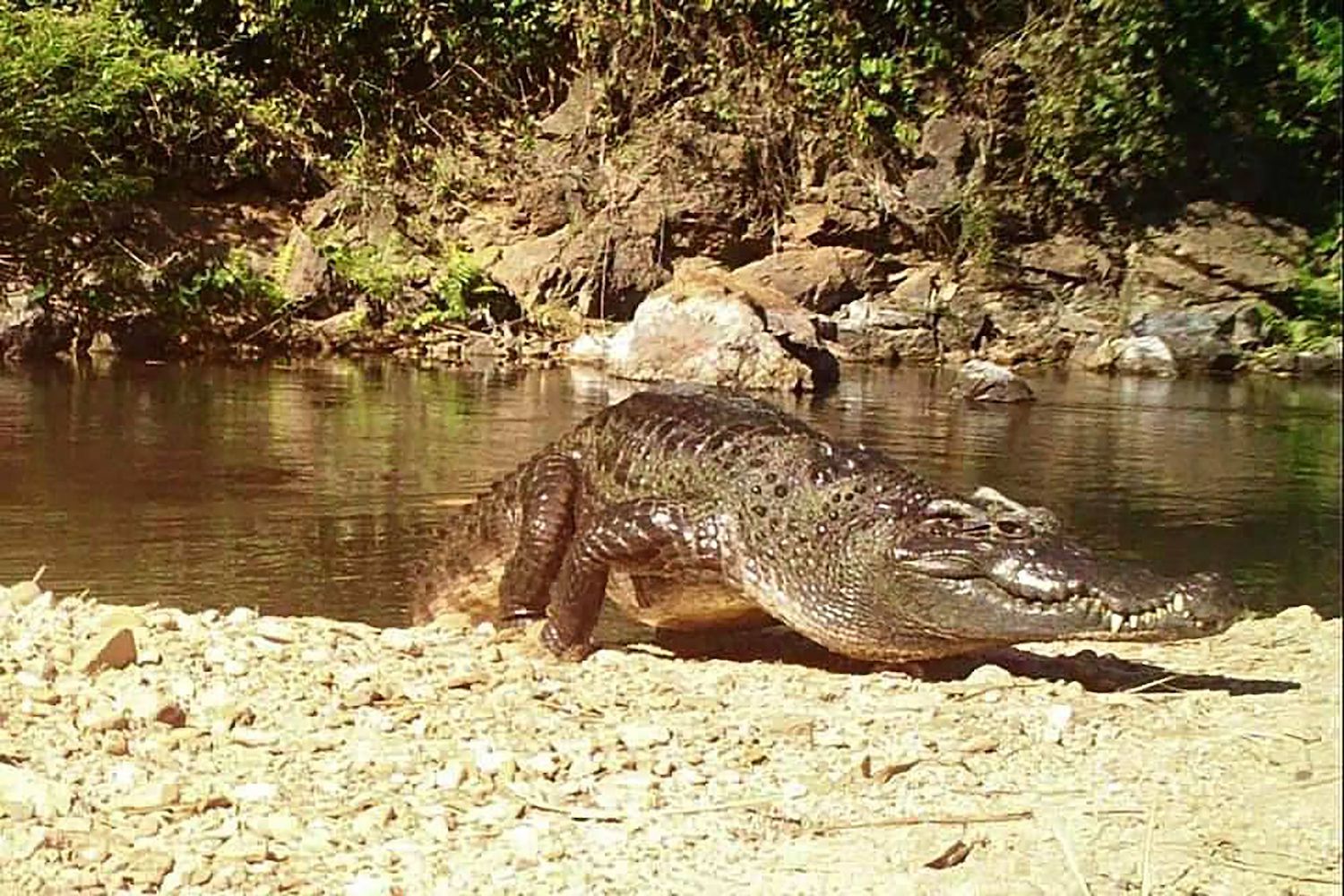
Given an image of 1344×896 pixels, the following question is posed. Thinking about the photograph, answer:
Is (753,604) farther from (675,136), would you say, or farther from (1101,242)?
(675,136)

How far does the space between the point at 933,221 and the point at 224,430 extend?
8768 millimetres

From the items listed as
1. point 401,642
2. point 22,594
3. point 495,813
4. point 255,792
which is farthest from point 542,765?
point 22,594

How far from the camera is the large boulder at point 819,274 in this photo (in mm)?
15227

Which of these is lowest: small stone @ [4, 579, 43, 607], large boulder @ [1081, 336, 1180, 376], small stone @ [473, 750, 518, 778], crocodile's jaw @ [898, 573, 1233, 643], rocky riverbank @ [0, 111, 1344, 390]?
small stone @ [473, 750, 518, 778]

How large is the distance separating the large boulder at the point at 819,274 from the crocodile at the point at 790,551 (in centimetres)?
1089

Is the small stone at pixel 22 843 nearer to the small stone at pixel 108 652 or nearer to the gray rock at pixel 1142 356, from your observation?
the small stone at pixel 108 652

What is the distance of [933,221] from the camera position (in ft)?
51.3

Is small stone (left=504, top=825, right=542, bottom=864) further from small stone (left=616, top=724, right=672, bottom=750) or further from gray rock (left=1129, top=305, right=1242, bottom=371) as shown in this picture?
gray rock (left=1129, top=305, right=1242, bottom=371)

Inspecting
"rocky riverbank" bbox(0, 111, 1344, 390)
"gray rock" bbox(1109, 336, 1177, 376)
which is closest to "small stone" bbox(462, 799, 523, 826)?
"rocky riverbank" bbox(0, 111, 1344, 390)

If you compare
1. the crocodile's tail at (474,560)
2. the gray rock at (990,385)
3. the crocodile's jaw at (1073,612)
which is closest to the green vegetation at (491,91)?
the gray rock at (990,385)

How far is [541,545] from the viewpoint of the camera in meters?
4.20

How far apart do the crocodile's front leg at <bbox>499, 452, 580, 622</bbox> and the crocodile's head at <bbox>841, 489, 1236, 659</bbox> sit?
899 mm

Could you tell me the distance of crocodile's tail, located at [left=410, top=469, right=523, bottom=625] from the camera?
448cm

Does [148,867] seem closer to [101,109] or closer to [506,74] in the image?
[101,109]
